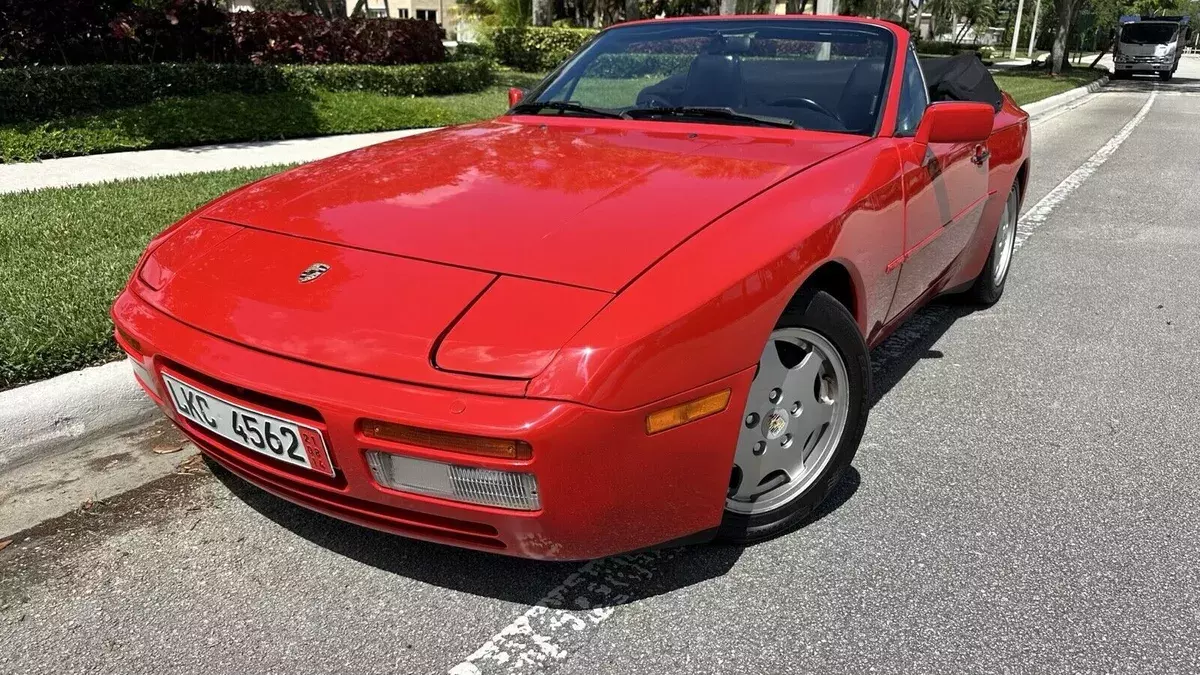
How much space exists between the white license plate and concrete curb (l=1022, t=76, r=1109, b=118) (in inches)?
535

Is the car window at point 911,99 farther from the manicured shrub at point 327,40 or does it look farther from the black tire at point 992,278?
the manicured shrub at point 327,40

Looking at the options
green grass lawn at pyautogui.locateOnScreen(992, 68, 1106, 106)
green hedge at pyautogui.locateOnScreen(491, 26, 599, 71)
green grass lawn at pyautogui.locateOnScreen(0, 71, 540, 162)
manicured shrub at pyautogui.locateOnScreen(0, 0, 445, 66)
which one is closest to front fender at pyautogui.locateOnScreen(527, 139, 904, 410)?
green grass lawn at pyautogui.locateOnScreen(0, 71, 540, 162)

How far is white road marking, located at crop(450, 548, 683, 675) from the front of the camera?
1.92 meters

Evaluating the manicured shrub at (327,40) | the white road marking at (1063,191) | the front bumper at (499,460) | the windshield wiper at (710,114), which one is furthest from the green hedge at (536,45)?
the front bumper at (499,460)

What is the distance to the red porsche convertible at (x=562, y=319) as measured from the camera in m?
1.75

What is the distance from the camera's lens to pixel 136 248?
4.34 m

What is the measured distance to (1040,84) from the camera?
2127 centimetres

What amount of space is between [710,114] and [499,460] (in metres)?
1.75

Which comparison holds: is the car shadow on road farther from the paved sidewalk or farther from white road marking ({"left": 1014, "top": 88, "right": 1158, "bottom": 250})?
the paved sidewalk

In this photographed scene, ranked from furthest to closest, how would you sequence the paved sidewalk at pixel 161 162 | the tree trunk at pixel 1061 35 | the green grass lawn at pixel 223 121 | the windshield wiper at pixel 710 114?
the tree trunk at pixel 1061 35
the green grass lawn at pixel 223 121
the paved sidewalk at pixel 161 162
the windshield wiper at pixel 710 114

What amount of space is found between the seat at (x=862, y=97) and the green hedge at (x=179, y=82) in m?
7.84

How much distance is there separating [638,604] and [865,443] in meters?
1.18

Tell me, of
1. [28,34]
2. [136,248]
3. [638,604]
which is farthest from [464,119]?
[638,604]

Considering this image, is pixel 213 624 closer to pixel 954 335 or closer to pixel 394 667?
pixel 394 667
